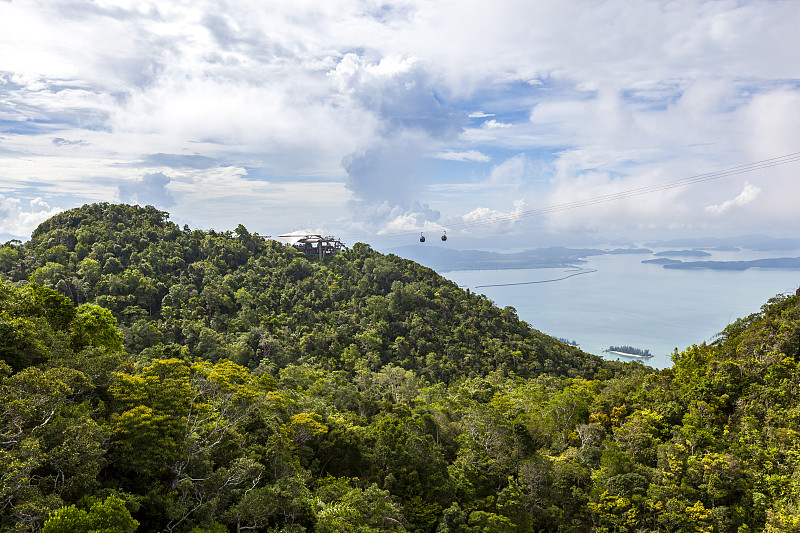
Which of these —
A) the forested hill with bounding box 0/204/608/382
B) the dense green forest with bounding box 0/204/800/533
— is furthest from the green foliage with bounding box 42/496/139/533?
the forested hill with bounding box 0/204/608/382

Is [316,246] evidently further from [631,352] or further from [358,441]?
[631,352]

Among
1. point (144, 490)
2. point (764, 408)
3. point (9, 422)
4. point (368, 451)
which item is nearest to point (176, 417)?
point (144, 490)

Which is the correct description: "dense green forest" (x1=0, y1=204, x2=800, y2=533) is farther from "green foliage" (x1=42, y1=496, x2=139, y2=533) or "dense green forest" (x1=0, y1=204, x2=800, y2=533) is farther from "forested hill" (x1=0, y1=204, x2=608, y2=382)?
"forested hill" (x1=0, y1=204, x2=608, y2=382)

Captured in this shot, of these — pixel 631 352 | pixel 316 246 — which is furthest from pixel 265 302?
pixel 631 352

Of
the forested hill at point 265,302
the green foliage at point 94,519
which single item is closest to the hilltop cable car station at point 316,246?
the forested hill at point 265,302

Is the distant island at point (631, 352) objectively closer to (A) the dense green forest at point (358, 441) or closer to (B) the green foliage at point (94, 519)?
(A) the dense green forest at point (358, 441)

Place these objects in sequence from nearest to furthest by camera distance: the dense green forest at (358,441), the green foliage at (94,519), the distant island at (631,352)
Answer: the green foliage at (94,519), the dense green forest at (358,441), the distant island at (631,352)
